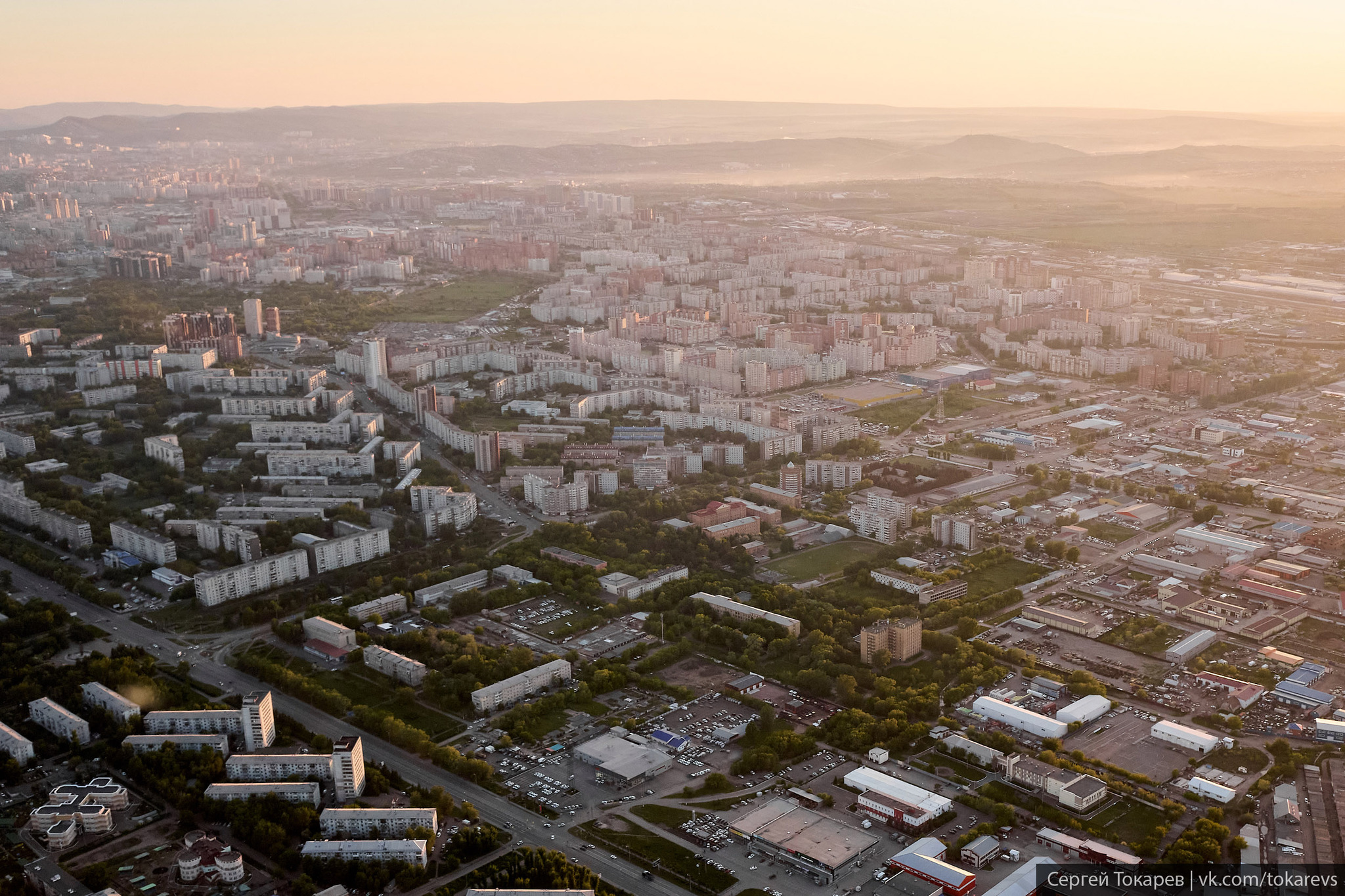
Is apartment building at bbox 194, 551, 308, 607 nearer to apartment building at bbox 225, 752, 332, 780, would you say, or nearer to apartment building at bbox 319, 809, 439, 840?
apartment building at bbox 225, 752, 332, 780

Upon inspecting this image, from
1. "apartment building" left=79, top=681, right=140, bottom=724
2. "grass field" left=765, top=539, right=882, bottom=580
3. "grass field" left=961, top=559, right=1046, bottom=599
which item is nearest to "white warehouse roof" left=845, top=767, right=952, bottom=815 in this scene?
"grass field" left=961, top=559, right=1046, bottom=599

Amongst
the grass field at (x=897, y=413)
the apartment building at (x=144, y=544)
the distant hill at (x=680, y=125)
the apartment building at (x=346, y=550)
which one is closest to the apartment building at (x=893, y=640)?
the apartment building at (x=346, y=550)

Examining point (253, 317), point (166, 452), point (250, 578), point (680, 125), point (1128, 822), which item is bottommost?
point (1128, 822)

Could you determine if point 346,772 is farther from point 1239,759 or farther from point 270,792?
point 1239,759

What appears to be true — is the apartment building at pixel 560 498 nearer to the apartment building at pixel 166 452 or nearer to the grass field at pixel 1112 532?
the apartment building at pixel 166 452

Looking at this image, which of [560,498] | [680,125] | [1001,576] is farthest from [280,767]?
[680,125]

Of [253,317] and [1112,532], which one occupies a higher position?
[253,317]

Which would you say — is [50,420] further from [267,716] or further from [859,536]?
[859,536]
